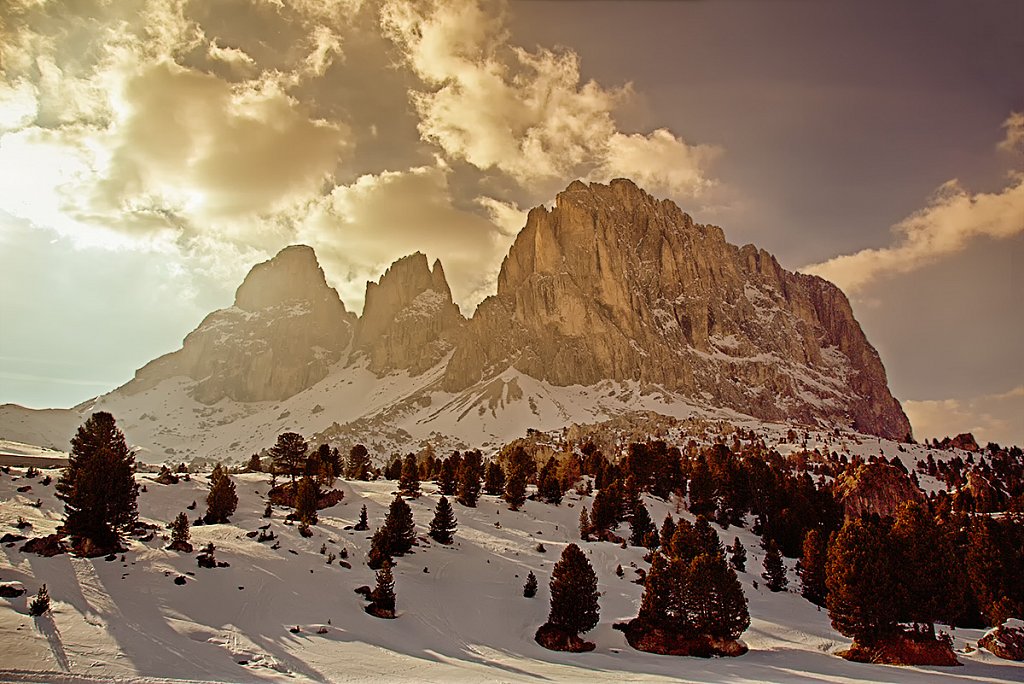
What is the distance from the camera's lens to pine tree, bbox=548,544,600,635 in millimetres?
36094

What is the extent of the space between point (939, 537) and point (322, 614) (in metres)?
41.8

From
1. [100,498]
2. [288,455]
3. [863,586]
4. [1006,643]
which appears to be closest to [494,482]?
[288,455]

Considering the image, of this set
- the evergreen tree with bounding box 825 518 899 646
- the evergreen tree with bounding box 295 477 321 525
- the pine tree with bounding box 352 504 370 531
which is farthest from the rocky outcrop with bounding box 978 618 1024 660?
the evergreen tree with bounding box 295 477 321 525

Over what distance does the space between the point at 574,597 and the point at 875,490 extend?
70.4 metres

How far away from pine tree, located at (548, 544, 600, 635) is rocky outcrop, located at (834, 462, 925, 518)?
62.7 meters

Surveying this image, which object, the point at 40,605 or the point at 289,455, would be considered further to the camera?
the point at 289,455

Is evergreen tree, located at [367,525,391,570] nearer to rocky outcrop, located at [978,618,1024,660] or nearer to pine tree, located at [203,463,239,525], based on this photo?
pine tree, located at [203,463,239,525]

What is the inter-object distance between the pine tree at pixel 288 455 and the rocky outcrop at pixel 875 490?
2932 inches

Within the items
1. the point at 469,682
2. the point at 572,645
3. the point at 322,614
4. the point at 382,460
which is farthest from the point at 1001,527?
the point at 382,460

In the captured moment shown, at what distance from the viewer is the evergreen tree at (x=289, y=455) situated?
240ft

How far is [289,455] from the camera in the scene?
73.1 metres

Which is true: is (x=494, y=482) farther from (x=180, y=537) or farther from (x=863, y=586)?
(x=863, y=586)

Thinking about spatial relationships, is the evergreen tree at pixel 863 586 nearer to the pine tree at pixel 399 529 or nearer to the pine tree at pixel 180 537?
the pine tree at pixel 399 529

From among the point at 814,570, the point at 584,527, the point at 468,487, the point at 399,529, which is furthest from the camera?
the point at 468,487
